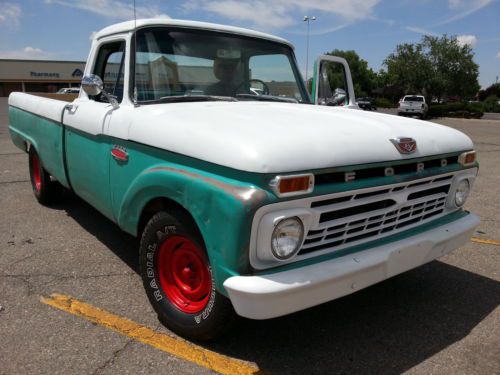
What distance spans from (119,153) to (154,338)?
122cm

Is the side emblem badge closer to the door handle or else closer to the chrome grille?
the chrome grille

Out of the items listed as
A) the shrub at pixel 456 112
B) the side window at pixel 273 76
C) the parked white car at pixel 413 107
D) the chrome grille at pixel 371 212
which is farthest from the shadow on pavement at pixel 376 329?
the shrub at pixel 456 112

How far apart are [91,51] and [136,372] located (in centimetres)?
285

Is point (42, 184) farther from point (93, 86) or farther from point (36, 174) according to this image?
point (93, 86)

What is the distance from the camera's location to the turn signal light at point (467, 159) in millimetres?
2971

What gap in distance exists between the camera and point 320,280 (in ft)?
7.08

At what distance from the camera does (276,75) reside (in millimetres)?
4055

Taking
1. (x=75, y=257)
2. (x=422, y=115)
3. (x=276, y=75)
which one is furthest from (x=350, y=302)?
(x=422, y=115)

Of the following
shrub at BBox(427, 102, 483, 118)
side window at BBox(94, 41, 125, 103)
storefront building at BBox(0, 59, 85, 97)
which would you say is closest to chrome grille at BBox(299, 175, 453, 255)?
side window at BBox(94, 41, 125, 103)

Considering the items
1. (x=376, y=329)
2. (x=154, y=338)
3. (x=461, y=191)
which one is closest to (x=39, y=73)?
(x=154, y=338)

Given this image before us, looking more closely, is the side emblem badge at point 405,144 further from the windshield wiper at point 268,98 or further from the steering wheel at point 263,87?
the steering wheel at point 263,87

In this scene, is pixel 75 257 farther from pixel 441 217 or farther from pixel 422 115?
pixel 422 115

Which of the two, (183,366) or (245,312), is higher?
(245,312)

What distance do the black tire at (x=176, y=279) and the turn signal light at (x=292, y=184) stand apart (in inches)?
22.6
